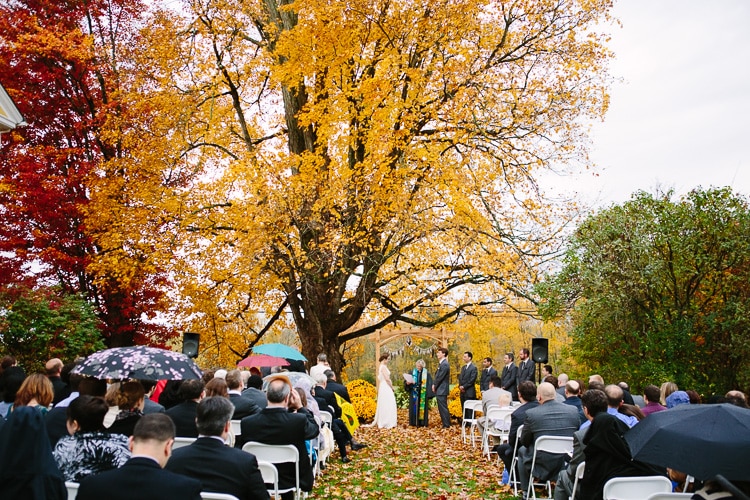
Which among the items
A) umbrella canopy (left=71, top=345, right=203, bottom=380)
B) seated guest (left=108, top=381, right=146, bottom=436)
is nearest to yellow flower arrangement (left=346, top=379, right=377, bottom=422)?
umbrella canopy (left=71, top=345, right=203, bottom=380)

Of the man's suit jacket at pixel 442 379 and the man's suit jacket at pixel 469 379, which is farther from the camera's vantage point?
the man's suit jacket at pixel 442 379

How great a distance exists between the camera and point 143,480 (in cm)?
278

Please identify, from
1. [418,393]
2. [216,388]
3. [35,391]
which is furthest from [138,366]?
[418,393]

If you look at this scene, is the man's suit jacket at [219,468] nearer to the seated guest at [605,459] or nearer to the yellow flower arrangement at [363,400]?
the seated guest at [605,459]

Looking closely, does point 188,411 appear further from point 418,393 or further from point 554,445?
point 418,393

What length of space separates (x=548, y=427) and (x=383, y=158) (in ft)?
24.2

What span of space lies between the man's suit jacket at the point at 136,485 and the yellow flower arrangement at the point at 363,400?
12988mm

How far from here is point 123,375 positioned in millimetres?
4973

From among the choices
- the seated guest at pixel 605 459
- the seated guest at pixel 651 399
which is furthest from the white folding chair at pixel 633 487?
the seated guest at pixel 651 399

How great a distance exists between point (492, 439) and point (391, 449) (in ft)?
6.29

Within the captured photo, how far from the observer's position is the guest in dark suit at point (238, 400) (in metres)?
6.89

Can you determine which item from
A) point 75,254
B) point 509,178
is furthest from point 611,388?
point 75,254

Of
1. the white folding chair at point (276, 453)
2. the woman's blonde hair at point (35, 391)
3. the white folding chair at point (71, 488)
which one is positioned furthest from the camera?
the white folding chair at point (276, 453)

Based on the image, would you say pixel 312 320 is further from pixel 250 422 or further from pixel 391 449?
pixel 250 422
